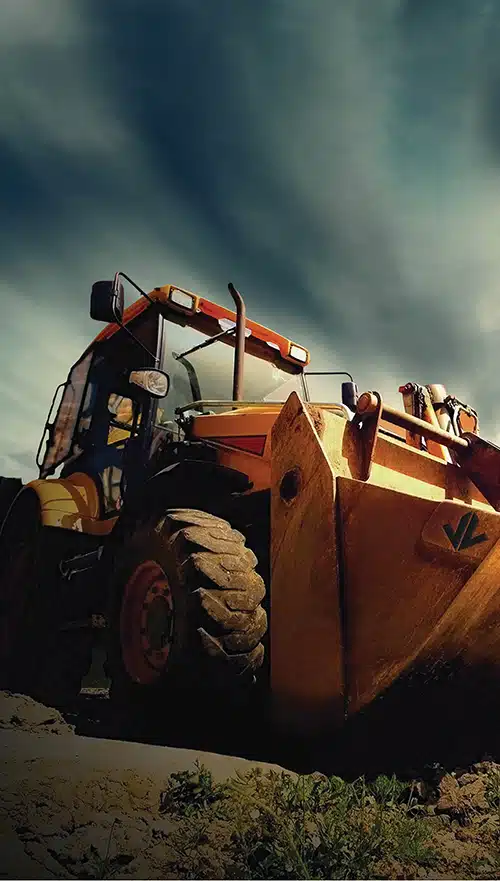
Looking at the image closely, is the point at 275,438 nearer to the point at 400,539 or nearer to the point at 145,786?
the point at 400,539

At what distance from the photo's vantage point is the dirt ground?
5.95 feet

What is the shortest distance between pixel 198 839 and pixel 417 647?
109cm

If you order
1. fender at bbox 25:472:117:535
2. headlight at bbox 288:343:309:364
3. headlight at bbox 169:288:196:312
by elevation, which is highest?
headlight at bbox 288:343:309:364

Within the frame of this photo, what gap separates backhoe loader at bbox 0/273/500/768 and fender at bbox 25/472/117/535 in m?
0.02

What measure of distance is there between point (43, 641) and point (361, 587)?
139 inches

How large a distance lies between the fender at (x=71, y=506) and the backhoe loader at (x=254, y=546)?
17 millimetres

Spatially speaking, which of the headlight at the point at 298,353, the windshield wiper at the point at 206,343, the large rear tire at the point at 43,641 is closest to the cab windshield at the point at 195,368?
the windshield wiper at the point at 206,343

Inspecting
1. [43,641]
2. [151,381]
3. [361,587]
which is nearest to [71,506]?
[43,641]

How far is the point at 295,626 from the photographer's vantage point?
2.75 meters

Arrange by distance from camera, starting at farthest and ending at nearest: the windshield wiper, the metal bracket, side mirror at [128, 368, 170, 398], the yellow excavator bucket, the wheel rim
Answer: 1. the windshield wiper
2. side mirror at [128, 368, 170, 398]
3. the wheel rim
4. the metal bracket
5. the yellow excavator bucket

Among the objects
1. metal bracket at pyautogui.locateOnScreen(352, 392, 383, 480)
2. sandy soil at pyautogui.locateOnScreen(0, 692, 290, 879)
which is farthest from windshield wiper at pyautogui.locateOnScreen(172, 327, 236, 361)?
sandy soil at pyautogui.locateOnScreen(0, 692, 290, 879)

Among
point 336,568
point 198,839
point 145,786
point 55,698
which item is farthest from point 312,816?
point 55,698

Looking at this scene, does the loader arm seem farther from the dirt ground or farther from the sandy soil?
the sandy soil

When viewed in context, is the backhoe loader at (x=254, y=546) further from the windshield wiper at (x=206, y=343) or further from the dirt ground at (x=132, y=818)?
the dirt ground at (x=132, y=818)
